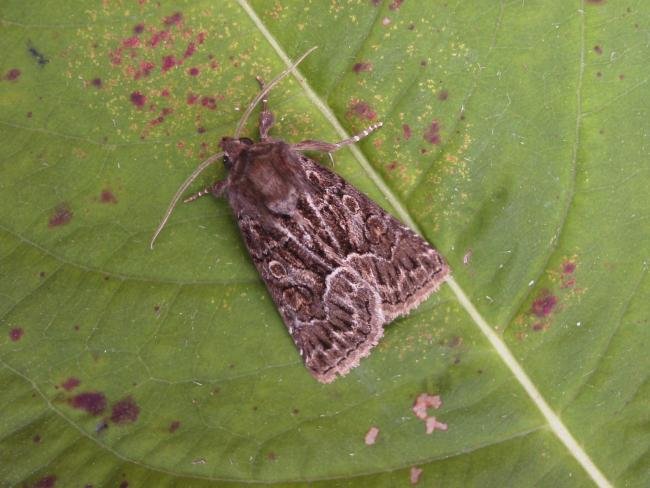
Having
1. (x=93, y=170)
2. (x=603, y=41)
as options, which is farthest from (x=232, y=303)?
(x=603, y=41)

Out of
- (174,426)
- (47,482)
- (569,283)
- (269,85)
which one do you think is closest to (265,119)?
(269,85)

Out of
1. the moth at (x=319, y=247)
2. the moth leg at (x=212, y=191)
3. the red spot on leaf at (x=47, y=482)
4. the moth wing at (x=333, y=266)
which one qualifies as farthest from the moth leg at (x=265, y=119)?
the red spot on leaf at (x=47, y=482)

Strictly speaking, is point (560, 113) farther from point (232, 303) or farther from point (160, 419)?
point (160, 419)

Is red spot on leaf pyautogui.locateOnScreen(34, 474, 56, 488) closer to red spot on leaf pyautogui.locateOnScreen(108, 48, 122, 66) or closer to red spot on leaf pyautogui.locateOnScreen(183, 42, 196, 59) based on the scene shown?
red spot on leaf pyautogui.locateOnScreen(108, 48, 122, 66)

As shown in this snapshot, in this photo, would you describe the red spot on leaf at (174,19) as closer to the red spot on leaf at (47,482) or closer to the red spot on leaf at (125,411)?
the red spot on leaf at (125,411)

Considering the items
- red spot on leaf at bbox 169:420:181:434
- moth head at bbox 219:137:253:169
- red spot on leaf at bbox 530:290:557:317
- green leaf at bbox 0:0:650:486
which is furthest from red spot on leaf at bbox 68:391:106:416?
red spot on leaf at bbox 530:290:557:317

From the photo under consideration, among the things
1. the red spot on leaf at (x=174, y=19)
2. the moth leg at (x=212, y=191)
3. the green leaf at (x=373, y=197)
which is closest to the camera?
the green leaf at (x=373, y=197)

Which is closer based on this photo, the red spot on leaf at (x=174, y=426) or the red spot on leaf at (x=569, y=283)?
the red spot on leaf at (x=569, y=283)
